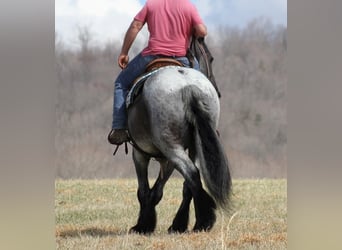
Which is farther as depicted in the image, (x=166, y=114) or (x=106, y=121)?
(x=106, y=121)

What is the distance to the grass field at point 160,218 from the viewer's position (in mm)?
4328

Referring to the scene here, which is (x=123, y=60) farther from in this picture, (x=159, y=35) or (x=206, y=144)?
(x=206, y=144)

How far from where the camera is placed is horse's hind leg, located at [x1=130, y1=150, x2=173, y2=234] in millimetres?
4363

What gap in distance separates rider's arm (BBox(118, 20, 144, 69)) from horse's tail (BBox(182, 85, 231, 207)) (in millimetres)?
454

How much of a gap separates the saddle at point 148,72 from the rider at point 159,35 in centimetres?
3

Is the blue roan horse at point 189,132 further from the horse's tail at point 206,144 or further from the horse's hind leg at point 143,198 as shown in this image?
the horse's hind leg at point 143,198

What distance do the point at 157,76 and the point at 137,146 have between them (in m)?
0.39

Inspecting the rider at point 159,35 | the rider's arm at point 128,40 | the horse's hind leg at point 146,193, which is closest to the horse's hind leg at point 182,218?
the horse's hind leg at point 146,193

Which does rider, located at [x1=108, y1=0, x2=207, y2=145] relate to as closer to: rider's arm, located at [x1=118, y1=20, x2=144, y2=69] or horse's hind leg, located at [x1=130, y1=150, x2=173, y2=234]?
rider's arm, located at [x1=118, y1=20, x2=144, y2=69]

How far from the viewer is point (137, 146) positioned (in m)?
4.41

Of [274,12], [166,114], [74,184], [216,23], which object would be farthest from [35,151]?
[274,12]

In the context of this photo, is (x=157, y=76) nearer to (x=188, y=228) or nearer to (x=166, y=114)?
(x=166, y=114)

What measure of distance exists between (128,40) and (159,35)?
0.55 ft

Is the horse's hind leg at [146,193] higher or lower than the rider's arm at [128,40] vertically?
lower
